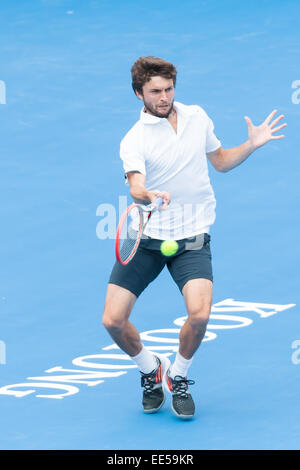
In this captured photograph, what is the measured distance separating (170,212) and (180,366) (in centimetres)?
108

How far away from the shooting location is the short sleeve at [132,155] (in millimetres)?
9359

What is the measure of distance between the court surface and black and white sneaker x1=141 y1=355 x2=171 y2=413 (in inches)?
3.1

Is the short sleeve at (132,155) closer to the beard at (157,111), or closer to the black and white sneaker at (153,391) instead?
the beard at (157,111)

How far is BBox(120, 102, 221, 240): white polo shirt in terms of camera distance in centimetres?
948

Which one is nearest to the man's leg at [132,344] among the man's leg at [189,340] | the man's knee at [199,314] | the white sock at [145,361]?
the white sock at [145,361]

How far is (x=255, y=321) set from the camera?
35.9 feet

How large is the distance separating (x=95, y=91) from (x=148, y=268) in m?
6.43

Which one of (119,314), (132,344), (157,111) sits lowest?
(132,344)

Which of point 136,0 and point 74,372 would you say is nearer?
point 74,372

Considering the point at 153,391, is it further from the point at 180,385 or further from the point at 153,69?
the point at 153,69

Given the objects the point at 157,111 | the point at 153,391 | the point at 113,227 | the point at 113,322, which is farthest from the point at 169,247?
the point at 113,227

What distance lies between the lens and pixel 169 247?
31.5 feet

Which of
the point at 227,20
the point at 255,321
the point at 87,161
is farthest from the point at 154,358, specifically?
the point at 227,20
